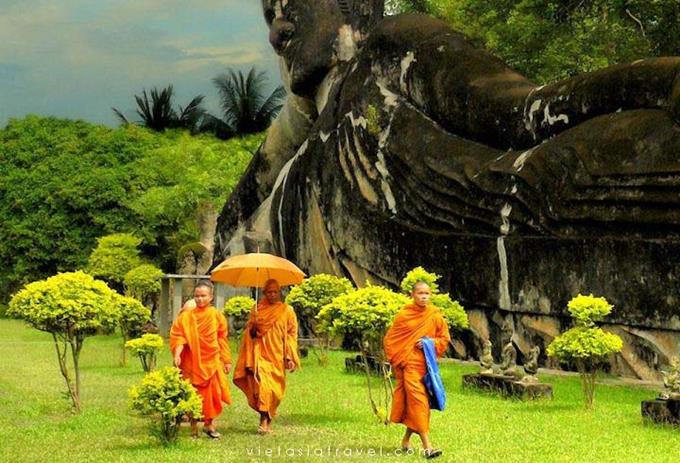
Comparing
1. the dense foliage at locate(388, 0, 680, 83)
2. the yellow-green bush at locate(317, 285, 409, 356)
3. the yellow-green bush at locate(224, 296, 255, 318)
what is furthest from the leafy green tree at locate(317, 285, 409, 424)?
the dense foliage at locate(388, 0, 680, 83)

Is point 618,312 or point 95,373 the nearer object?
point 618,312

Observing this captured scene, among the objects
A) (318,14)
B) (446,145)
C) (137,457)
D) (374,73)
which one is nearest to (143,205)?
(318,14)

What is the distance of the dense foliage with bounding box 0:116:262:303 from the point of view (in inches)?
1127

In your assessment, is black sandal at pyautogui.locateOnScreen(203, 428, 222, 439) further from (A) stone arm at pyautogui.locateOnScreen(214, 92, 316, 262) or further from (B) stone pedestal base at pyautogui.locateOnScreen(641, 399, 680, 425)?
(A) stone arm at pyautogui.locateOnScreen(214, 92, 316, 262)

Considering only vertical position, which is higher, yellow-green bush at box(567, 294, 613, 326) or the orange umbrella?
the orange umbrella

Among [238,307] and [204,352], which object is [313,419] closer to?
[204,352]

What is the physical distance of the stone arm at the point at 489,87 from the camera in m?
10.8

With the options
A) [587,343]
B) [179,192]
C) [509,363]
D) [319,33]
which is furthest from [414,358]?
[179,192]

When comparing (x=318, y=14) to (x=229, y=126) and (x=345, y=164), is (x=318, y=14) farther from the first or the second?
(x=229, y=126)

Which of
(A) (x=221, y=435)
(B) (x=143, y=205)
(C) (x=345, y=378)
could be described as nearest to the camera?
(A) (x=221, y=435)

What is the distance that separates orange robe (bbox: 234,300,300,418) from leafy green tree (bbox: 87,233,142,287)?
16.7 meters

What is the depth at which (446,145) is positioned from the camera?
1302 cm

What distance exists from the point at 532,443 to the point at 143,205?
70.9 ft

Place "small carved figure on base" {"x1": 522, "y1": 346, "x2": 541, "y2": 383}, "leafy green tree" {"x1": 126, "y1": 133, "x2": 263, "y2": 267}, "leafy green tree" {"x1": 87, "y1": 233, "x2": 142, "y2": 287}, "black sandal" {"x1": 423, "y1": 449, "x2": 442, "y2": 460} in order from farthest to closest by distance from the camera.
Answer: "leafy green tree" {"x1": 126, "y1": 133, "x2": 263, "y2": 267} → "leafy green tree" {"x1": 87, "y1": 233, "x2": 142, "y2": 287} → "small carved figure on base" {"x1": 522, "y1": 346, "x2": 541, "y2": 383} → "black sandal" {"x1": 423, "y1": 449, "x2": 442, "y2": 460}
